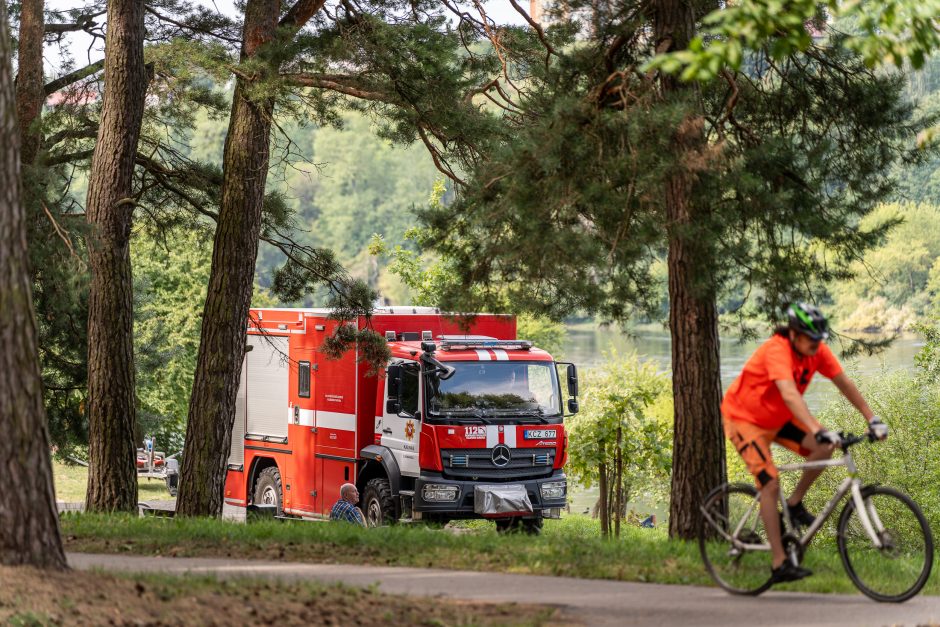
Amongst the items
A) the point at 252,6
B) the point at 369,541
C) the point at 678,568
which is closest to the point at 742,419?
the point at 678,568

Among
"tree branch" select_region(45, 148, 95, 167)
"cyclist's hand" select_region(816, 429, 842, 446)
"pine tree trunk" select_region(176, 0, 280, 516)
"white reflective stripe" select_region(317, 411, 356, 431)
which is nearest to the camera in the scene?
"cyclist's hand" select_region(816, 429, 842, 446)

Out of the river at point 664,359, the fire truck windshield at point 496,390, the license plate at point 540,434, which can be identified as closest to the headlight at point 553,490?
the license plate at point 540,434

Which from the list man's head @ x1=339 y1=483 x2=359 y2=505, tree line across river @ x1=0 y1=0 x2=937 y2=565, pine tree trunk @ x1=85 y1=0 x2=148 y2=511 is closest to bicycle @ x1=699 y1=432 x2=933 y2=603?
tree line across river @ x1=0 y1=0 x2=937 y2=565

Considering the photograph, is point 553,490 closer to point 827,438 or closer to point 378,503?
point 378,503

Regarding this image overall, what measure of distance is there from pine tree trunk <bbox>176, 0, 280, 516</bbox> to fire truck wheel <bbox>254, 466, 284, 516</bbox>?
3.20 metres

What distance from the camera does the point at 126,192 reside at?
16.2m

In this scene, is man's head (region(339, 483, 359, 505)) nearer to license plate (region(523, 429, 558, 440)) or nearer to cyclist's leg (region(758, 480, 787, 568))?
license plate (region(523, 429, 558, 440))

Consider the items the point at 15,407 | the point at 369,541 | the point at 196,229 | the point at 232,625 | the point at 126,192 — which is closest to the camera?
the point at 232,625

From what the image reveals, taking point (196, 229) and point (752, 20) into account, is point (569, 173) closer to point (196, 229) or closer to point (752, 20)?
point (752, 20)

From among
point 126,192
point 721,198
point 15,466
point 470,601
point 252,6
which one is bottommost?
point 470,601

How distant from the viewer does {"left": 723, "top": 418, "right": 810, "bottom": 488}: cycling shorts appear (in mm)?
7711

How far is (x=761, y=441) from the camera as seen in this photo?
7719 millimetres

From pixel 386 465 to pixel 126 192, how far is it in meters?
5.10

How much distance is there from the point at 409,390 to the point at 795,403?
10025mm
